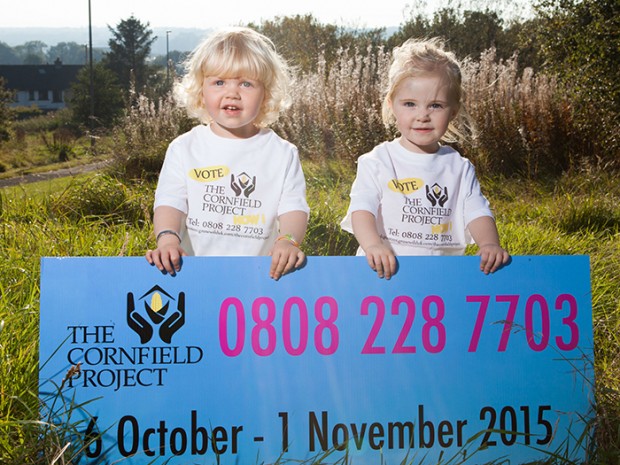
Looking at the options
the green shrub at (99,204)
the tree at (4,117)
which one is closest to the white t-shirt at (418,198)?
the green shrub at (99,204)

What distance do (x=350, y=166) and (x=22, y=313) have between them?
443 cm

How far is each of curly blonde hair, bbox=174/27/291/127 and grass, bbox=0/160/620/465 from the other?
843 millimetres

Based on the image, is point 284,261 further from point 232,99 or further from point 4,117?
point 4,117

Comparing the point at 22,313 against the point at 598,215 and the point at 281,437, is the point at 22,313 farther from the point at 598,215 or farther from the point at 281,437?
the point at 598,215

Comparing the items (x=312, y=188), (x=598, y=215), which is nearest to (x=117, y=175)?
(x=312, y=188)

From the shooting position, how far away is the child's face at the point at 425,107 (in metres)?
2.61

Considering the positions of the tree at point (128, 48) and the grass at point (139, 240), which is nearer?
the grass at point (139, 240)

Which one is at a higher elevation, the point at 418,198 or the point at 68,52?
the point at 68,52

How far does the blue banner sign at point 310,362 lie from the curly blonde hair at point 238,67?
0.75 m

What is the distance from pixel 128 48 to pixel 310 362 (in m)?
53.6

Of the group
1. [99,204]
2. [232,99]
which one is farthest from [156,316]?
[99,204]

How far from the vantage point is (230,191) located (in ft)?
8.37

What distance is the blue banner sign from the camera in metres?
2.07

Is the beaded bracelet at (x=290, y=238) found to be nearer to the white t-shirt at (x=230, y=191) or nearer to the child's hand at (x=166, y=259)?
the white t-shirt at (x=230, y=191)
